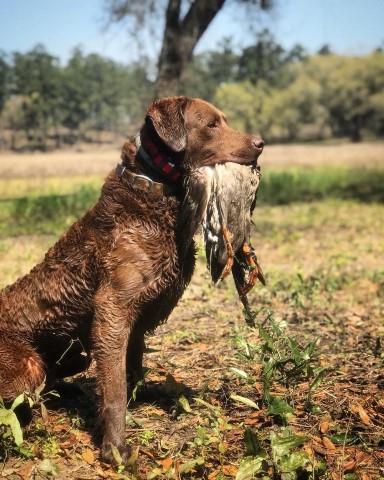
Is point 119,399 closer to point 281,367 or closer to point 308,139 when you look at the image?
point 281,367

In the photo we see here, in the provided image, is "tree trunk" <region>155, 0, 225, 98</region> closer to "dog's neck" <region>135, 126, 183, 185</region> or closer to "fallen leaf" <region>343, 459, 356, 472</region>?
"dog's neck" <region>135, 126, 183, 185</region>

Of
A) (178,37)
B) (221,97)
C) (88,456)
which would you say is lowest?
(88,456)

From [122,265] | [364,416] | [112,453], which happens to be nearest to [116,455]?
[112,453]

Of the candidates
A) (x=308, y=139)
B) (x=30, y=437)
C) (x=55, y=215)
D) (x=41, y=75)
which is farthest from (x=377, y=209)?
(x=308, y=139)

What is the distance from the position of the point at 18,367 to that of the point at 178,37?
1216cm

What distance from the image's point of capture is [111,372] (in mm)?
3061

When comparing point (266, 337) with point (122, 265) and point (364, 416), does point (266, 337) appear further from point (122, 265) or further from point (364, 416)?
point (122, 265)

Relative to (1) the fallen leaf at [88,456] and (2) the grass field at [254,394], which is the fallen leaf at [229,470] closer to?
(2) the grass field at [254,394]

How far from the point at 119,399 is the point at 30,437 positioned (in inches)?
26.6

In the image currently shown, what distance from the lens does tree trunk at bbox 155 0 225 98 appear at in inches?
535

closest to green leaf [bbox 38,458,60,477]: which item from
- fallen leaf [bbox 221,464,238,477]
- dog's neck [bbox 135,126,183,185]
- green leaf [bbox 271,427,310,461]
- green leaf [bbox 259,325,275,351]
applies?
fallen leaf [bbox 221,464,238,477]

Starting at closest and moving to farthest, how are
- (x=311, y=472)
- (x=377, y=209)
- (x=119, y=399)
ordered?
(x=311, y=472), (x=119, y=399), (x=377, y=209)

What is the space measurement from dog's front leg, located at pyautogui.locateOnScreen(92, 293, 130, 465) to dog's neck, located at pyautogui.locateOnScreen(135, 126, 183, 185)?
0.85 metres

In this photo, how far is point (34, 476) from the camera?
282 cm
